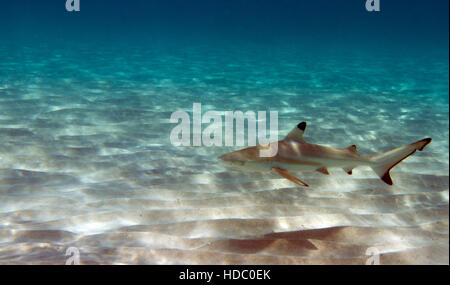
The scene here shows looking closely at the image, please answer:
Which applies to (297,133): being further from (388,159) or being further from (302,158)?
(388,159)

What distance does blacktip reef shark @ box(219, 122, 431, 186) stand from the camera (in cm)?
329

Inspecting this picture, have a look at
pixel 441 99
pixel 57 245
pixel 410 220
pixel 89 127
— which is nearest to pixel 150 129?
pixel 89 127

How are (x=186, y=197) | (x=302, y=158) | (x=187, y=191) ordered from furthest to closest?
(x=187, y=191) < (x=186, y=197) < (x=302, y=158)

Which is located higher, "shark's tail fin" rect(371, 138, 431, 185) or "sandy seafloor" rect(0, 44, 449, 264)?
"shark's tail fin" rect(371, 138, 431, 185)

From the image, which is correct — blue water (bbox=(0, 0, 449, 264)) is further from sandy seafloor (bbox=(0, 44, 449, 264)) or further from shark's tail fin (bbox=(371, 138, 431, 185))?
shark's tail fin (bbox=(371, 138, 431, 185))

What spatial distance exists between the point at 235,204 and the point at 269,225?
0.59 metres

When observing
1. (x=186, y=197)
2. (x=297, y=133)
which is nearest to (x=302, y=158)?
(x=297, y=133)

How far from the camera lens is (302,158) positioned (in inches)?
134

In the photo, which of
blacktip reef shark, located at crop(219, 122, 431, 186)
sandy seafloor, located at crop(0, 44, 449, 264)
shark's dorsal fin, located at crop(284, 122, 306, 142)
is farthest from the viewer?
shark's dorsal fin, located at crop(284, 122, 306, 142)

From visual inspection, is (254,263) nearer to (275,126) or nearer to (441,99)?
(275,126)

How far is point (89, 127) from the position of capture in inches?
263

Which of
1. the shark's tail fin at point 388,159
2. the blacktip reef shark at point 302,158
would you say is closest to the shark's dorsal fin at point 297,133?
the blacktip reef shark at point 302,158

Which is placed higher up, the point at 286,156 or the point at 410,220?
the point at 286,156

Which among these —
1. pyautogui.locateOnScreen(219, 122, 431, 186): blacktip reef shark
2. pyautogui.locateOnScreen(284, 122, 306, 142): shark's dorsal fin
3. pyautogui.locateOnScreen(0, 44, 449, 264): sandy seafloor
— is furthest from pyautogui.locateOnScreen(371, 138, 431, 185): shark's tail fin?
pyautogui.locateOnScreen(284, 122, 306, 142): shark's dorsal fin
